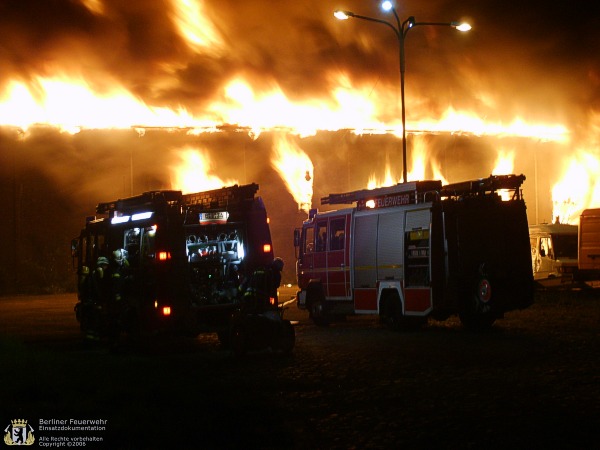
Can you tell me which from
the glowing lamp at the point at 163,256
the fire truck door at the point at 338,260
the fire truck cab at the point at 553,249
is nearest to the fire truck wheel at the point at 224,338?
the glowing lamp at the point at 163,256

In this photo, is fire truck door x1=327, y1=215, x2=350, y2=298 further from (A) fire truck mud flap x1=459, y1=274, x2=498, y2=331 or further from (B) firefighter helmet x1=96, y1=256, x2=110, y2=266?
(B) firefighter helmet x1=96, y1=256, x2=110, y2=266

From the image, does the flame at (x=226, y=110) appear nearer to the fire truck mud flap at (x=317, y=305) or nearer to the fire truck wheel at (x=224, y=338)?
the fire truck mud flap at (x=317, y=305)

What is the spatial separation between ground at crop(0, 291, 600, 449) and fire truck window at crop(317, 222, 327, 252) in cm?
366

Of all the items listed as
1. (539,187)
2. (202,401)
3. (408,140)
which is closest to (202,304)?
(202,401)

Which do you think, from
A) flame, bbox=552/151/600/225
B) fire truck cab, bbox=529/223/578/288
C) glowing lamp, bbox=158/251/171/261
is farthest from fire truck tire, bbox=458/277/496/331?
flame, bbox=552/151/600/225

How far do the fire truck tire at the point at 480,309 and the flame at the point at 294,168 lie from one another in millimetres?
20894

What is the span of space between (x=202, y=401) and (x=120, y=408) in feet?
2.95

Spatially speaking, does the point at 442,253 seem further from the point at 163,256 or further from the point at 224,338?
the point at 163,256

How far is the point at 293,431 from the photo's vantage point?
280 inches

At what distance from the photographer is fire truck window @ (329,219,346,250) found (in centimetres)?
1864

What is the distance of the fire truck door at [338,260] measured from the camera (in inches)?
723

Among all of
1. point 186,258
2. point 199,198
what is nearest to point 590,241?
point 199,198

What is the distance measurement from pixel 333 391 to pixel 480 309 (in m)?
7.13

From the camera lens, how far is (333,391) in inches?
363
